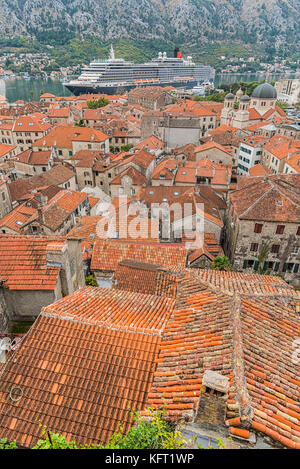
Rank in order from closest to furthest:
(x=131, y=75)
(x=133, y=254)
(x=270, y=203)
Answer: (x=133, y=254) < (x=270, y=203) < (x=131, y=75)

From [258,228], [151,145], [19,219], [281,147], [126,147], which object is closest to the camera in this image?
[258,228]

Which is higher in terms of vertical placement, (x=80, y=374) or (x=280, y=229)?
(x=80, y=374)

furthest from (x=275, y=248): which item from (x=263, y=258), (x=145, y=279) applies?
(x=145, y=279)

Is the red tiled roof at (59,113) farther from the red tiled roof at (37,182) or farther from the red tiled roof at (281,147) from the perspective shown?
the red tiled roof at (281,147)

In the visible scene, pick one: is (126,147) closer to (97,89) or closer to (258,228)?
(258,228)

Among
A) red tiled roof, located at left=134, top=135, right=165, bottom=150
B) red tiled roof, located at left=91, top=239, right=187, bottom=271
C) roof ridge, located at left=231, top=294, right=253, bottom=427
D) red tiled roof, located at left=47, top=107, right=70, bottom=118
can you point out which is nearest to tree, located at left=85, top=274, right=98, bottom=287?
red tiled roof, located at left=91, top=239, right=187, bottom=271

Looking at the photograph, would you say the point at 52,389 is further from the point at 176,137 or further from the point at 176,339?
the point at 176,137

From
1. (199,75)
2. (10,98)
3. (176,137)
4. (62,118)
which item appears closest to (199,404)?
(176,137)

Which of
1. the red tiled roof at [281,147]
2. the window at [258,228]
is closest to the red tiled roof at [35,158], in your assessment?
the window at [258,228]
